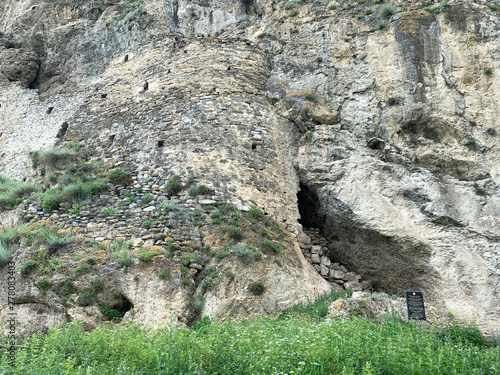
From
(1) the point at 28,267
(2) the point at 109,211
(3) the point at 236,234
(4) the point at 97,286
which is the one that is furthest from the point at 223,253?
(1) the point at 28,267

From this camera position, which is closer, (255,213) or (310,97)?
(255,213)

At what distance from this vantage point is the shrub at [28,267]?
27.5ft

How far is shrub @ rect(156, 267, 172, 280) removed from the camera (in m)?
8.38

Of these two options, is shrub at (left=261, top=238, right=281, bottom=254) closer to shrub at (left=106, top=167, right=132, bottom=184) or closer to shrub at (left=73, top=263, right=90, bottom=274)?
shrub at (left=73, top=263, right=90, bottom=274)

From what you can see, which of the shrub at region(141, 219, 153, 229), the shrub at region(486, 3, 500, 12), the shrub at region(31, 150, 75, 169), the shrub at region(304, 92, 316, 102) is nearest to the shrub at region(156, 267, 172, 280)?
the shrub at region(141, 219, 153, 229)

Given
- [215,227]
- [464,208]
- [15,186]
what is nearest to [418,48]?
[464,208]

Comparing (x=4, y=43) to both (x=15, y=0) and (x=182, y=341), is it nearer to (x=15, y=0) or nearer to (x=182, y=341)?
(x=15, y=0)

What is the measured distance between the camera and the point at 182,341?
539cm

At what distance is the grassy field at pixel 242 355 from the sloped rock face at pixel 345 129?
14.4 feet

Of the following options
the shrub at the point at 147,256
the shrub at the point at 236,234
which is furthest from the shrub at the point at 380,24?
the shrub at the point at 147,256

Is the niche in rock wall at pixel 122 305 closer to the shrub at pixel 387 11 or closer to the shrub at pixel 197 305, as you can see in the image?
the shrub at pixel 197 305

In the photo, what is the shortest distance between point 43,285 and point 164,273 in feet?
7.02

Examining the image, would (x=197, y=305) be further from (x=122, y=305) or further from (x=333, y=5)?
(x=333, y=5)

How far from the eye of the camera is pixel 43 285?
8.21 meters
